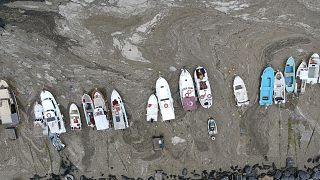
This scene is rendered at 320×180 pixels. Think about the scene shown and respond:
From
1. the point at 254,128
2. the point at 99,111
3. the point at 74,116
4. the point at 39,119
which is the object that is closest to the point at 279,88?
the point at 254,128

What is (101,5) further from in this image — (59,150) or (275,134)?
(275,134)

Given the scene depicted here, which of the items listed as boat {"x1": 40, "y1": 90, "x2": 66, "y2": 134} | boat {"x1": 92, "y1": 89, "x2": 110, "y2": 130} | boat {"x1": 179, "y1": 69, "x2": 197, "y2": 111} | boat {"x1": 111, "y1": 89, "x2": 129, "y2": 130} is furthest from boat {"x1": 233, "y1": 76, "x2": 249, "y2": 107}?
boat {"x1": 40, "y1": 90, "x2": 66, "y2": 134}

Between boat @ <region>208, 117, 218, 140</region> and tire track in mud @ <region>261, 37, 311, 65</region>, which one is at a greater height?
tire track in mud @ <region>261, 37, 311, 65</region>

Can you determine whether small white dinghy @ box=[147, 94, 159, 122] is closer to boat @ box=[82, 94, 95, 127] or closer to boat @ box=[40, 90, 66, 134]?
boat @ box=[82, 94, 95, 127]

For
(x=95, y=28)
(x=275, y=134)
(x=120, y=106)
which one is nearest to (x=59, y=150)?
(x=120, y=106)

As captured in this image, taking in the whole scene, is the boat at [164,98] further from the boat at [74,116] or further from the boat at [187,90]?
the boat at [74,116]

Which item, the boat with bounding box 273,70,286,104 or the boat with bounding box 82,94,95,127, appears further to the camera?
the boat with bounding box 82,94,95,127
